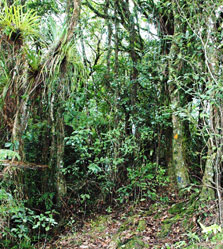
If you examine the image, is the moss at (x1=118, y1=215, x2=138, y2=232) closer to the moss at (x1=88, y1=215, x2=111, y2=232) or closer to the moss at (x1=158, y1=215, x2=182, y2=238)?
the moss at (x1=88, y1=215, x2=111, y2=232)

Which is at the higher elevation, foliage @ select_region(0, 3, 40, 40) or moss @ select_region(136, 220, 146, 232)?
foliage @ select_region(0, 3, 40, 40)

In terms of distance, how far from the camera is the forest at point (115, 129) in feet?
9.99

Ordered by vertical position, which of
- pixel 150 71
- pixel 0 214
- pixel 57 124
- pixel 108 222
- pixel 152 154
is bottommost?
pixel 108 222

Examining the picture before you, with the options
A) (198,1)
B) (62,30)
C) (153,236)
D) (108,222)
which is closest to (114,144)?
(108,222)

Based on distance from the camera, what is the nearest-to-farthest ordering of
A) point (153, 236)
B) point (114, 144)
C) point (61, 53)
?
point (153, 236) < point (61, 53) < point (114, 144)

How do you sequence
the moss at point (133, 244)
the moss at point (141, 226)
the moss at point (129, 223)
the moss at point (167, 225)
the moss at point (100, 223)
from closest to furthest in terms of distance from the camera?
the moss at point (133, 244) < the moss at point (167, 225) < the moss at point (141, 226) < the moss at point (129, 223) < the moss at point (100, 223)

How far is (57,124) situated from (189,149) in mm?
2222

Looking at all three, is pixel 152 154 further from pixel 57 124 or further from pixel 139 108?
pixel 57 124

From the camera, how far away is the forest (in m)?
3.04

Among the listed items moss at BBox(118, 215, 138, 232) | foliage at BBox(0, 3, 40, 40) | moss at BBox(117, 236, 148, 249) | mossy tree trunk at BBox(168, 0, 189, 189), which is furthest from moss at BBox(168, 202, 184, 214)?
foliage at BBox(0, 3, 40, 40)

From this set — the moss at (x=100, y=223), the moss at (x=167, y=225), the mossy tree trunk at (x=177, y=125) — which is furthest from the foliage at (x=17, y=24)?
the moss at (x=167, y=225)

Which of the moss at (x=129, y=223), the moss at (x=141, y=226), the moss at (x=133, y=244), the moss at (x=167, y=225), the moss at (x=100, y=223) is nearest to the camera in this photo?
the moss at (x=133, y=244)

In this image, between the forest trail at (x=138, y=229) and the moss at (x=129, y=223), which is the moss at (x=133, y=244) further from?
the moss at (x=129, y=223)

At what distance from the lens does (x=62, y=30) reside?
3.46 m
